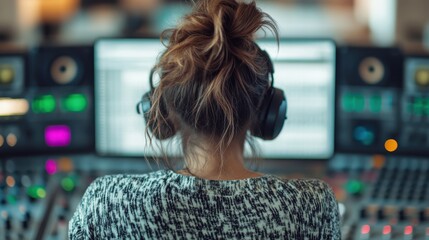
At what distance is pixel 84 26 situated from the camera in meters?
5.15

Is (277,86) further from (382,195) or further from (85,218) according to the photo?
(85,218)

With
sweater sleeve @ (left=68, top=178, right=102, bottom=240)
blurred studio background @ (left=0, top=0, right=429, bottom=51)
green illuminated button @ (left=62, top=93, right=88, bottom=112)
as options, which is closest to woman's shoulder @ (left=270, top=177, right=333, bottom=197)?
sweater sleeve @ (left=68, top=178, right=102, bottom=240)

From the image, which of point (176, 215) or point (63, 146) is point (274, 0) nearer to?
point (63, 146)

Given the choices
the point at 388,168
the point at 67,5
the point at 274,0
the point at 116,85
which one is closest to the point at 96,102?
the point at 116,85

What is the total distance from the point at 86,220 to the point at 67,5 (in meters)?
3.66

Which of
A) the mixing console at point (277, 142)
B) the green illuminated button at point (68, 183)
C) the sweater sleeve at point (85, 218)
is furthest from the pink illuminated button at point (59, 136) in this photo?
the sweater sleeve at point (85, 218)

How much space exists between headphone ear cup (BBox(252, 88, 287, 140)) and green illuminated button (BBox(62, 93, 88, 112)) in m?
0.80

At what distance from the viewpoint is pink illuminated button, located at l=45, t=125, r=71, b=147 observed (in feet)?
7.33

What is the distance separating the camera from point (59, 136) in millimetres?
2240

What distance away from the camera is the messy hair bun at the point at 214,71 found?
4.54 feet

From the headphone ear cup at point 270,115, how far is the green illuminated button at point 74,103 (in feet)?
2.61

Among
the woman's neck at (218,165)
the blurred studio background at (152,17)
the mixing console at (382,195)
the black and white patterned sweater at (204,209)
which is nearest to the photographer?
the black and white patterned sweater at (204,209)

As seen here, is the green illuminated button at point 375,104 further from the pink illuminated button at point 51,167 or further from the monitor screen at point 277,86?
the pink illuminated button at point 51,167

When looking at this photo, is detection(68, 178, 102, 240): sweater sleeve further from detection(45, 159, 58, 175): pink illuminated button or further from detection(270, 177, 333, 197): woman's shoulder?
detection(45, 159, 58, 175): pink illuminated button
